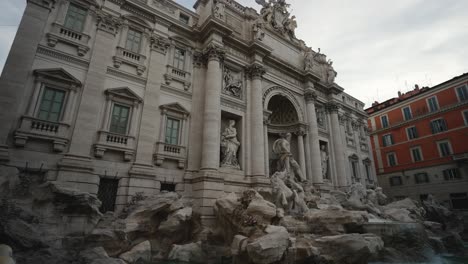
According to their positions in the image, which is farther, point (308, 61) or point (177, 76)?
point (308, 61)

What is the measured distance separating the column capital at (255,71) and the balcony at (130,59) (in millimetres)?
6713

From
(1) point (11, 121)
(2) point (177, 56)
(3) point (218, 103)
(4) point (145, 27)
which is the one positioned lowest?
(1) point (11, 121)

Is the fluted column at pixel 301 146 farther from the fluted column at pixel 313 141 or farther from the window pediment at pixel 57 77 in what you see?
the window pediment at pixel 57 77

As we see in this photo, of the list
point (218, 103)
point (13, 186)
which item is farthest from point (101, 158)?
point (218, 103)

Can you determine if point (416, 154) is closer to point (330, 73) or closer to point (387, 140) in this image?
point (387, 140)

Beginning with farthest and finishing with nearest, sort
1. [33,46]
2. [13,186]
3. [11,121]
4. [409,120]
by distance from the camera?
[409,120]
[33,46]
[11,121]
[13,186]

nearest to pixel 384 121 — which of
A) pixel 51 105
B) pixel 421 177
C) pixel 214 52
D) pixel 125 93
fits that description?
pixel 421 177

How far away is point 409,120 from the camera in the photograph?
90.1 ft

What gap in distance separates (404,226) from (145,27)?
608 inches

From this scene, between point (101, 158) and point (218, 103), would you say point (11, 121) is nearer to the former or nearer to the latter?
point (101, 158)

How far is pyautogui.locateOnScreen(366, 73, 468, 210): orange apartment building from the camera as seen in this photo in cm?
2323

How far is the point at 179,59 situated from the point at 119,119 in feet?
16.8

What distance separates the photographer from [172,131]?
12578mm

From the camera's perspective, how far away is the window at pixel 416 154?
26372mm
